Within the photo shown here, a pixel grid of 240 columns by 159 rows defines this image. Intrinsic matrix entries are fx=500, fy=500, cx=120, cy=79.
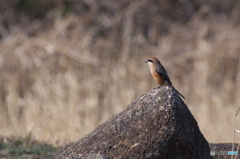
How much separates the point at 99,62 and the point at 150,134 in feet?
27.9

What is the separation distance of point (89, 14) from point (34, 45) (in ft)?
11.6

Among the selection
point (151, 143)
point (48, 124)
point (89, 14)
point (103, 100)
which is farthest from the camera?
point (89, 14)

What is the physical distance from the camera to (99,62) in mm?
12938

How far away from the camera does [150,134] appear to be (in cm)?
454

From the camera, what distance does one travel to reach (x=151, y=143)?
4.48 meters

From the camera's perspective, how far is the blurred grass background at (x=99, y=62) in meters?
10.8

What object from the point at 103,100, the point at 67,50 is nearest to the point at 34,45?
the point at 67,50

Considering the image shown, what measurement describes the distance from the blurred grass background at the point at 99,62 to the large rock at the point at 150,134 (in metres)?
3.89

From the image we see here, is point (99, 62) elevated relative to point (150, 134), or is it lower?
elevated

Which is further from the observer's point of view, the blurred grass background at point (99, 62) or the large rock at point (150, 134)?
the blurred grass background at point (99, 62)

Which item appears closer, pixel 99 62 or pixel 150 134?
pixel 150 134

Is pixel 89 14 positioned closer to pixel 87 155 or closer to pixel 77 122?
pixel 77 122

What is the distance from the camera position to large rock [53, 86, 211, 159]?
14.7 feet

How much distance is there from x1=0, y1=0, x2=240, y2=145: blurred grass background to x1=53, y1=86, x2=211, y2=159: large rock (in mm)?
3888
